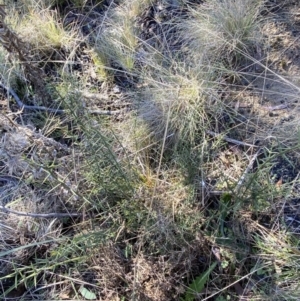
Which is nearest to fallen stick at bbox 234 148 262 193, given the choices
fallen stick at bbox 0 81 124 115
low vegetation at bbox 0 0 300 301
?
low vegetation at bbox 0 0 300 301

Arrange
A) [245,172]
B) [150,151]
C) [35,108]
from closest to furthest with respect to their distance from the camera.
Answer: [245,172]
[150,151]
[35,108]

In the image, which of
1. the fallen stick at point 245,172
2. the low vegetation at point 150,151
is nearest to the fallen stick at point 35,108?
the low vegetation at point 150,151

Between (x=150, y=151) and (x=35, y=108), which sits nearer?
(x=150, y=151)

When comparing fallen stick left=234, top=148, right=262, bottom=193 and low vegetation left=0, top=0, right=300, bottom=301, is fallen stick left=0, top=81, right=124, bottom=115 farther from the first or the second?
fallen stick left=234, top=148, right=262, bottom=193

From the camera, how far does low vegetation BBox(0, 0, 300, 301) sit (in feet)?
5.49

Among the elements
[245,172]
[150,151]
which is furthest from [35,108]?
[245,172]

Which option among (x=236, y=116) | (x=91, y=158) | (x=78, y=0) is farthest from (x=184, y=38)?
(x=91, y=158)

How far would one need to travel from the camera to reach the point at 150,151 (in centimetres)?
195

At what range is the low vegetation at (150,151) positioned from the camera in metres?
1.67

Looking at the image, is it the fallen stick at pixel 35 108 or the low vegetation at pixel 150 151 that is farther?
the fallen stick at pixel 35 108

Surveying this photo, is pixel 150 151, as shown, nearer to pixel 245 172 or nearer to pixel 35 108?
pixel 245 172

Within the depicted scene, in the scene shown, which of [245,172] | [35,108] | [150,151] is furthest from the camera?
[35,108]

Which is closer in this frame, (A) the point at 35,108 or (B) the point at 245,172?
(B) the point at 245,172

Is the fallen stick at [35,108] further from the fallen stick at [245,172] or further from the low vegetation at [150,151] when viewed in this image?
the fallen stick at [245,172]
